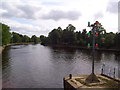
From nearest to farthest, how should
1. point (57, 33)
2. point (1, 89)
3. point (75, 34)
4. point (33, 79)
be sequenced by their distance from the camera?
1. point (1, 89)
2. point (33, 79)
3. point (75, 34)
4. point (57, 33)

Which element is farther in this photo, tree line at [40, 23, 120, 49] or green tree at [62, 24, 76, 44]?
green tree at [62, 24, 76, 44]

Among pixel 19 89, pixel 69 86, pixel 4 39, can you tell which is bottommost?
pixel 19 89

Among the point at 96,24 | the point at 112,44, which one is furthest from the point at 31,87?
the point at 112,44

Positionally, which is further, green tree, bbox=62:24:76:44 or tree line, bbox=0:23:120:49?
green tree, bbox=62:24:76:44

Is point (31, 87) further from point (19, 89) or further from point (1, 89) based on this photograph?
point (1, 89)

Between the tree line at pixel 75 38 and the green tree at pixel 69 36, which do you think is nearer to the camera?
the tree line at pixel 75 38

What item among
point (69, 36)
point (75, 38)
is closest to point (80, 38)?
point (75, 38)

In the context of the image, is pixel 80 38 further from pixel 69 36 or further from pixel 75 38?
pixel 69 36

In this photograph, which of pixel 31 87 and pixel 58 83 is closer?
pixel 31 87

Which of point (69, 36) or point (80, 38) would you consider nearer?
point (80, 38)

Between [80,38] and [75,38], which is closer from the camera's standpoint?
[80,38]

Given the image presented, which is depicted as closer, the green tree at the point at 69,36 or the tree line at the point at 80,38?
the tree line at the point at 80,38

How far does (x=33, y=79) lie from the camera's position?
17.8 metres

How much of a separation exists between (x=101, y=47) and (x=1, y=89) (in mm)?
61437
